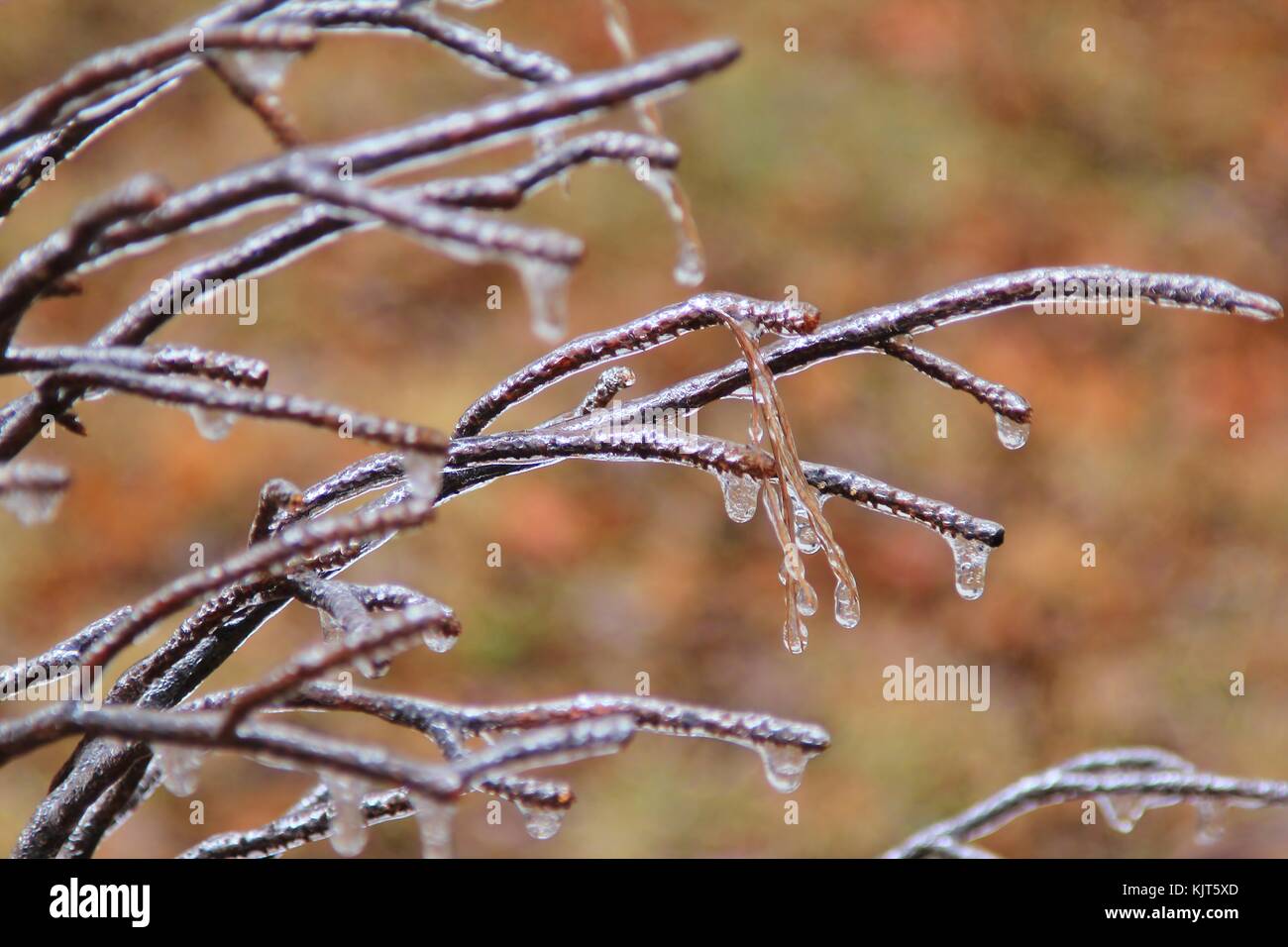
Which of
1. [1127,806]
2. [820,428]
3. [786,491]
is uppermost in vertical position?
[820,428]

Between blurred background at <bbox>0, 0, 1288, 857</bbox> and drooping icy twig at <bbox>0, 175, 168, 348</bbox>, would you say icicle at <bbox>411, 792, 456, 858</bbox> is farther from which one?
blurred background at <bbox>0, 0, 1288, 857</bbox>

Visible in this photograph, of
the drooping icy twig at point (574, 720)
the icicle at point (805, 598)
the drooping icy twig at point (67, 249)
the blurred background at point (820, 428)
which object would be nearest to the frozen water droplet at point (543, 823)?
the drooping icy twig at point (574, 720)

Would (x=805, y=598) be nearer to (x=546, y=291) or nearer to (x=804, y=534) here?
(x=804, y=534)

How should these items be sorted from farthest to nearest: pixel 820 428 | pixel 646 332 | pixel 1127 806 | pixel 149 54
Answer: pixel 820 428, pixel 1127 806, pixel 646 332, pixel 149 54

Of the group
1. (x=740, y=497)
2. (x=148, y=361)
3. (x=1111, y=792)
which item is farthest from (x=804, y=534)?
(x=148, y=361)

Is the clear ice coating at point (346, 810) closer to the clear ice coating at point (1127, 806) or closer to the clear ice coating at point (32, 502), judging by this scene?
the clear ice coating at point (32, 502)

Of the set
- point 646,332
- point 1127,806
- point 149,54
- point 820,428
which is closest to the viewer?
point 149,54
